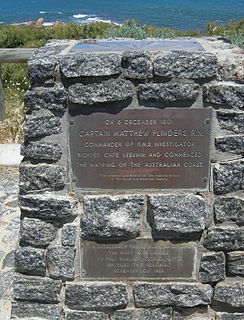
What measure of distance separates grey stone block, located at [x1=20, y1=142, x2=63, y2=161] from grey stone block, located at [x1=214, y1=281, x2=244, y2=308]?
1.27 meters

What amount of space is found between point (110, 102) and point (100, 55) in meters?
0.26

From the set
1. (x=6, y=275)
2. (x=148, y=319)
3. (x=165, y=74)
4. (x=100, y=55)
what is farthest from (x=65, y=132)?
(x=6, y=275)

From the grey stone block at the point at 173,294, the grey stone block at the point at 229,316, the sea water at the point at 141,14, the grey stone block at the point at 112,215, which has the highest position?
the grey stone block at the point at 112,215

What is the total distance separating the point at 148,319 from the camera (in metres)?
2.93

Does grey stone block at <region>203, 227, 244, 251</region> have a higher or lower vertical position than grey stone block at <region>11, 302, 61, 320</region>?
higher

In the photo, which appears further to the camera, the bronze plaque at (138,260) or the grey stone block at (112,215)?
the bronze plaque at (138,260)

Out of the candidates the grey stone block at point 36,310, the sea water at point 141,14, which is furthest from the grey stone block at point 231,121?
the sea water at point 141,14

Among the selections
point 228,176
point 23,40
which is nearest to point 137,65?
point 228,176

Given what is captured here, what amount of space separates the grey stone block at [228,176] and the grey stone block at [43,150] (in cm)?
91

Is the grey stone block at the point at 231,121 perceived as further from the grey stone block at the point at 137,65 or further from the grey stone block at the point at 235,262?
the grey stone block at the point at 235,262

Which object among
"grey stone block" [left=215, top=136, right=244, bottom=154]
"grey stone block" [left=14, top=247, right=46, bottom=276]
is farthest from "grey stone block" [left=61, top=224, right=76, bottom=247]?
"grey stone block" [left=215, top=136, right=244, bottom=154]

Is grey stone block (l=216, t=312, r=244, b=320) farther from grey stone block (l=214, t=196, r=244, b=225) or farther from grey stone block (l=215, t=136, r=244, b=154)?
grey stone block (l=215, t=136, r=244, b=154)

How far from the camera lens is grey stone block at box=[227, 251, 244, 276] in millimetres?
2803

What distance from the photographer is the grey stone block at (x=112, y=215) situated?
273 cm
